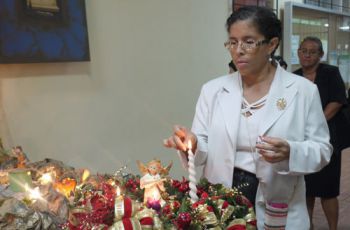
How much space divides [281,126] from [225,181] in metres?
→ 0.27

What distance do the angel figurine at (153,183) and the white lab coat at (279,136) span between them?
140 mm

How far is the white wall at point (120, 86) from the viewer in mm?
2170

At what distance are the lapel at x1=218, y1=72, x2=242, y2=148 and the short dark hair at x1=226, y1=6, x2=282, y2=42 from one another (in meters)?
0.20

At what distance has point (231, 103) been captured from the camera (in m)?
1.42

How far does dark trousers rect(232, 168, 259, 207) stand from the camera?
136 cm

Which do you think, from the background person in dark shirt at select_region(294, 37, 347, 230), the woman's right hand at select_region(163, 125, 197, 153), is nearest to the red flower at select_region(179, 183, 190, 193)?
the woman's right hand at select_region(163, 125, 197, 153)

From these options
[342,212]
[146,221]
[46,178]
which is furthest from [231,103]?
[342,212]

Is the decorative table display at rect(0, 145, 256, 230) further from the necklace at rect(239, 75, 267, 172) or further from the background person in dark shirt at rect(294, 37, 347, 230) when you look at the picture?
the background person in dark shirt at rect(294, 37, 347, 230)

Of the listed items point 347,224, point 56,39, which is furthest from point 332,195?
point 56,39

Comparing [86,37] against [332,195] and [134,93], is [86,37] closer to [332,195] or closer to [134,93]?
[134,93]

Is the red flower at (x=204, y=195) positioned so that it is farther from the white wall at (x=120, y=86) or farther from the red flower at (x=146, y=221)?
the white wall at (x=120, y=86)

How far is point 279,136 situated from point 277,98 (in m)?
0.13

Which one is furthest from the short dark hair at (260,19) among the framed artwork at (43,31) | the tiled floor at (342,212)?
the tiled floor at (342,212)

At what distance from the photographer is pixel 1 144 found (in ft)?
6.18
